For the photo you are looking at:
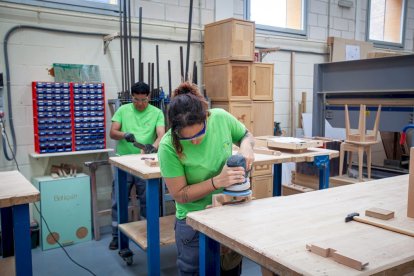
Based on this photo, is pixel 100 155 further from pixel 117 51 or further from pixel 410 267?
pixel 410 267

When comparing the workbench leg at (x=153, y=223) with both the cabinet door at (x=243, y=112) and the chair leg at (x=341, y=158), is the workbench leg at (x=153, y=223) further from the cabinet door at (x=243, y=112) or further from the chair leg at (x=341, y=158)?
the chair leg at (x=341, y=158)

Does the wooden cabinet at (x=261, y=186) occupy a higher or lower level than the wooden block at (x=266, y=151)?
lower

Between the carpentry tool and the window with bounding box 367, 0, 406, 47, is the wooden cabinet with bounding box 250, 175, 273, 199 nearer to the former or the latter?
the carpentry tool

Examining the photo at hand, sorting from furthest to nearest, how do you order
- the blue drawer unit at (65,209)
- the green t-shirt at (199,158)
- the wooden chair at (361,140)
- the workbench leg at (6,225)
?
the wooden chair at (361,140), the blue drawer unit at (65,209), the workbench leg at (6,225), the green t-shirt at (199,158)

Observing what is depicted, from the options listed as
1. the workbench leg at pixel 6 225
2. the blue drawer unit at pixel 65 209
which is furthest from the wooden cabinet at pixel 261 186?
the workbench leg at pixel 6 225

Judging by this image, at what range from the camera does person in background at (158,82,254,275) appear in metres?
1.52

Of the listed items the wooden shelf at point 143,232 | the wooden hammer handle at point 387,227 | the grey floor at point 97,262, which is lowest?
the grey floor at point 97,262

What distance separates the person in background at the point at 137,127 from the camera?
3318 millimetres

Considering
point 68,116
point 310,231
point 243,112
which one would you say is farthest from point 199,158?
point 243,112

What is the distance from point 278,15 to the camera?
5.23m

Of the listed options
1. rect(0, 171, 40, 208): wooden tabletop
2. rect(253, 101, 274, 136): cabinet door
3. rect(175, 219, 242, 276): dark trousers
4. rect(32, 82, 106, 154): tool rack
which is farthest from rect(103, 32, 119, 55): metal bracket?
rect(175, 219, 242, 276): dark trousers

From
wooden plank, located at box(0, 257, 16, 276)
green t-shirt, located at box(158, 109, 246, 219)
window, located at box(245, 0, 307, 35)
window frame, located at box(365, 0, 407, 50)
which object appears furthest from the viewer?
window frame, located at box(365, 0, 407, 50)

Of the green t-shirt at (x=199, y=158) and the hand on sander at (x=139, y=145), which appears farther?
the hand on sander at (x=139, y=145)

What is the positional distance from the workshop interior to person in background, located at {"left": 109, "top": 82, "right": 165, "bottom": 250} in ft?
0.04
